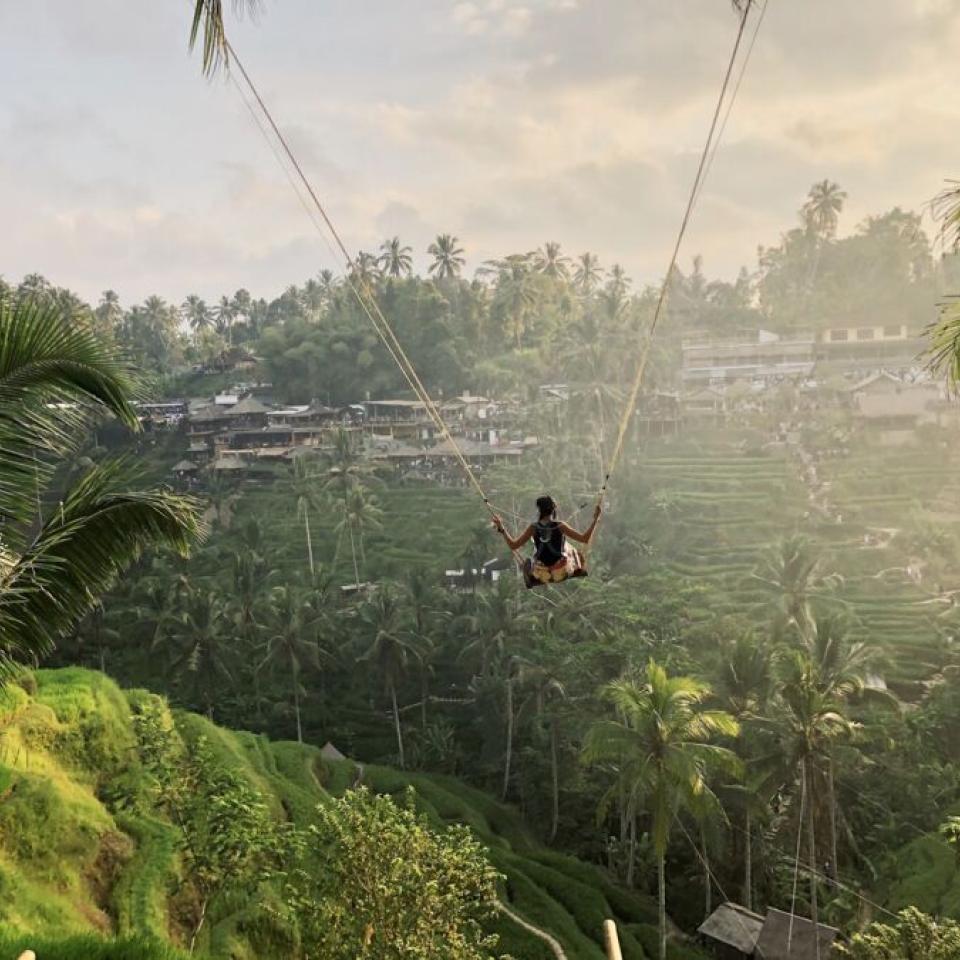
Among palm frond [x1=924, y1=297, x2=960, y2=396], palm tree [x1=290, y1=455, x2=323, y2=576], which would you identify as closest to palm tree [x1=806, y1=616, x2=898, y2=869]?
palm frond [x1=924, y1=297, x2=960, y2=396]

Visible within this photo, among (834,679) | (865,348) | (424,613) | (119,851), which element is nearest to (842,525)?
(424,613)

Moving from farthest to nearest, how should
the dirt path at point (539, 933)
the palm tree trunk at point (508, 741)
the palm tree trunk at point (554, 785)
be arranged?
the palm tree trunk at point (508, 741), the palm tree trunk at point (554, 785), the dirt path at point (539, 933)

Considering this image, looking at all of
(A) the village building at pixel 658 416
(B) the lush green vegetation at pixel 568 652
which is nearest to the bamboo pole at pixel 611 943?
(B) the lush green vegetation at pixel 568 652

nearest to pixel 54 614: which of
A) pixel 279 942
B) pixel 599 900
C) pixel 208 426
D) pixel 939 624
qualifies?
pixel 279 942

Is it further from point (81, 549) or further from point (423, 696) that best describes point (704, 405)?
point (81, 549)

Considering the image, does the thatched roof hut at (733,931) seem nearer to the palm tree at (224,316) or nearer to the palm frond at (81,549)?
the palm frond at (81,549)

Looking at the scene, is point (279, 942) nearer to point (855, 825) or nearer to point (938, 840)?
point (938, 840)

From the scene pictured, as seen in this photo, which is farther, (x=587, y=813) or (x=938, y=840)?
(x=587, y=813)
